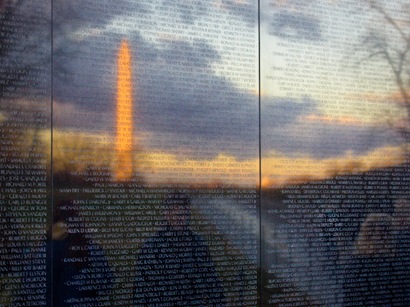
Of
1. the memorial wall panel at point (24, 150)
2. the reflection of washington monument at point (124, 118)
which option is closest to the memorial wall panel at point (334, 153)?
the reflection of washington monument at point (124, 118)

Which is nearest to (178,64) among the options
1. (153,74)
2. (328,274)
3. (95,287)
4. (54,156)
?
(153,74)

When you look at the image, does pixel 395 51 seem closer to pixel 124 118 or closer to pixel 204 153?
pixel 204 153

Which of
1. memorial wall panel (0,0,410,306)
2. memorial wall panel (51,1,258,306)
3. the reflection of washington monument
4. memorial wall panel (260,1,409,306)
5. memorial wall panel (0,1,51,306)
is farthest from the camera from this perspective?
memorial wall panel (260,1,409,306)

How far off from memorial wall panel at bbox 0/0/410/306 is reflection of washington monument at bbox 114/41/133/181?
0.04 feet

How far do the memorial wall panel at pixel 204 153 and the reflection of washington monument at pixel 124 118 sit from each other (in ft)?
0.04

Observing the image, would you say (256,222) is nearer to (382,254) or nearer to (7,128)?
(382,254)

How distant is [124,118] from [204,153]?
0.99 m

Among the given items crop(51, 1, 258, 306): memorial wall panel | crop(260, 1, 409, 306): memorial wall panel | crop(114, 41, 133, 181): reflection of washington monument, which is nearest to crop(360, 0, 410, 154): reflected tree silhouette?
crop(260, 1, 409, 306): memorial wall panel

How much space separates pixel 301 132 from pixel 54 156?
3.00 meters

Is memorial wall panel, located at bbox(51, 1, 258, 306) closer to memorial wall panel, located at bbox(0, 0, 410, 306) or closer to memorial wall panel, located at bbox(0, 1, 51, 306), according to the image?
memorial wall panel, located at bbox(0, 0, 410, 306)

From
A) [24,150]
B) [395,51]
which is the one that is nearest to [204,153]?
[24,150]

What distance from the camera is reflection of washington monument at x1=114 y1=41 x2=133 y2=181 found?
274 inches

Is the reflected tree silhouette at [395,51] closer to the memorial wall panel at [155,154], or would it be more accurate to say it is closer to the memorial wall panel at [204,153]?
the memorial wall panel at [204,153]

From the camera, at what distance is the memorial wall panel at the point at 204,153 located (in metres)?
6.57
